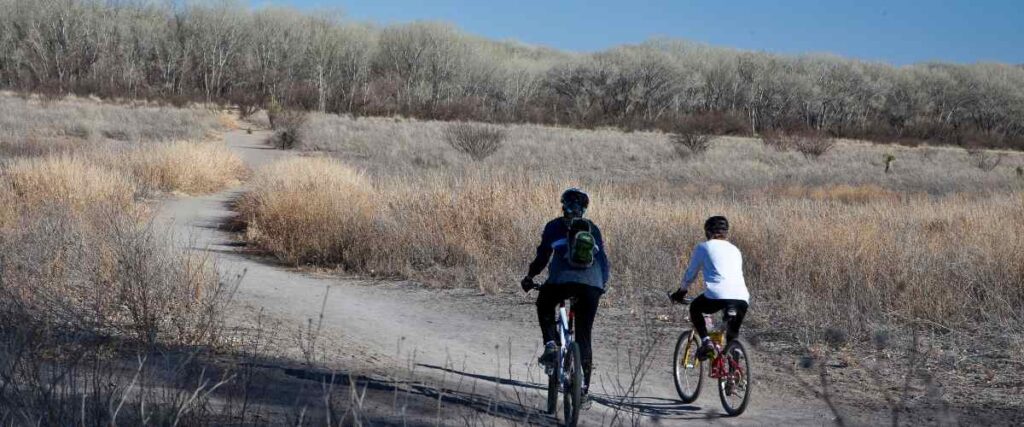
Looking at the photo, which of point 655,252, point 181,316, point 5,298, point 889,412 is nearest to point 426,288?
point 655,252

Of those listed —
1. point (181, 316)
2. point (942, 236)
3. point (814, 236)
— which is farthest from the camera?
point (942, 236)

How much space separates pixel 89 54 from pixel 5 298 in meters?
75.0

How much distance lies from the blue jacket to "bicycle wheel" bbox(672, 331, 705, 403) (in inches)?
45.7

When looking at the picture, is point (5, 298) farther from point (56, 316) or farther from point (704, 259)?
point (704, 259)

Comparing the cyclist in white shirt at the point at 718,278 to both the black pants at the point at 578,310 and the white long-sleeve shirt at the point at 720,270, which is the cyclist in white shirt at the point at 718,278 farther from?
the black pants at the point at 578,310

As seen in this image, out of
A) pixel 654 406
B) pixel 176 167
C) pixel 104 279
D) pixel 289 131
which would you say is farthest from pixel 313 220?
pixel 289 131

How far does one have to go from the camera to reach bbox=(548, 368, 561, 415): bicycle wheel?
560cm

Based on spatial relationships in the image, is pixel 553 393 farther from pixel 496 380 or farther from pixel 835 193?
pixel 835 193

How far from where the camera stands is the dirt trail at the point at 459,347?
615 centimetres

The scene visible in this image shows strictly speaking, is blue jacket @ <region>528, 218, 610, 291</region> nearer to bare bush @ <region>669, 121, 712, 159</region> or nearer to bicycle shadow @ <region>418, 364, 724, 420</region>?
bicycle shadow @ <region>418, 364, 724, 420</region>

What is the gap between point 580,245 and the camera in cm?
534

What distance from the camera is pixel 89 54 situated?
2918 inches

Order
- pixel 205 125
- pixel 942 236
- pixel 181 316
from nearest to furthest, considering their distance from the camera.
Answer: pixel 181 316 → pixel 942 236 → pixel 205 125

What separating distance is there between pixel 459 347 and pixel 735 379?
120 inches
